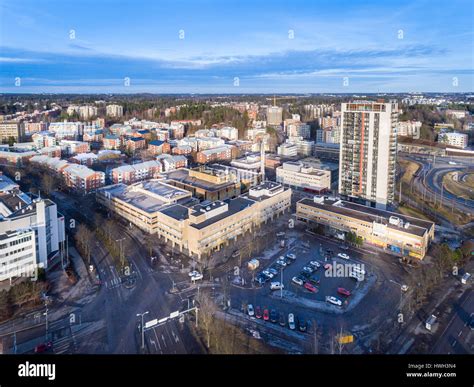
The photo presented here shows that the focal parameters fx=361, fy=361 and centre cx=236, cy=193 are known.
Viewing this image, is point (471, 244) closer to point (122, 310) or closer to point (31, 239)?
point (122, 310)

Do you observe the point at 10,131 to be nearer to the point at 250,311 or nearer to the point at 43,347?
the point at 43,347

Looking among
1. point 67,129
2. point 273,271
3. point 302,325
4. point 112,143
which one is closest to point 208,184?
point 273,271

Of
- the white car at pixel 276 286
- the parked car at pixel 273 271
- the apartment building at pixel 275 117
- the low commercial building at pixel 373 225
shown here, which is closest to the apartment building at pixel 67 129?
the apartment building at pixel 275 117

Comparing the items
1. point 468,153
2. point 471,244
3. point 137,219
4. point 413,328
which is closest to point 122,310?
point 137,219

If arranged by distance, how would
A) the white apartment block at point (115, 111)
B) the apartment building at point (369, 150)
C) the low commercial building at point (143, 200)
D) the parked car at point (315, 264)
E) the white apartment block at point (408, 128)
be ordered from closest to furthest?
the parked car at point (315, 264)
the low commercial building at point (143, 200)
the apartment building at point (369, 150)
the white apartment block at point (408, 128)
the white apartment block at point (115, 111)

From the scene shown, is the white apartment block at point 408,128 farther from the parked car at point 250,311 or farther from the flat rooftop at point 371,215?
the parked car at point 250,311

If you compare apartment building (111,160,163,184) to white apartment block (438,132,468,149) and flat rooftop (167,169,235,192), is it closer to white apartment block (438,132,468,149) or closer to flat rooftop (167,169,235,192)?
flat rooftop (167,169,235,192)
